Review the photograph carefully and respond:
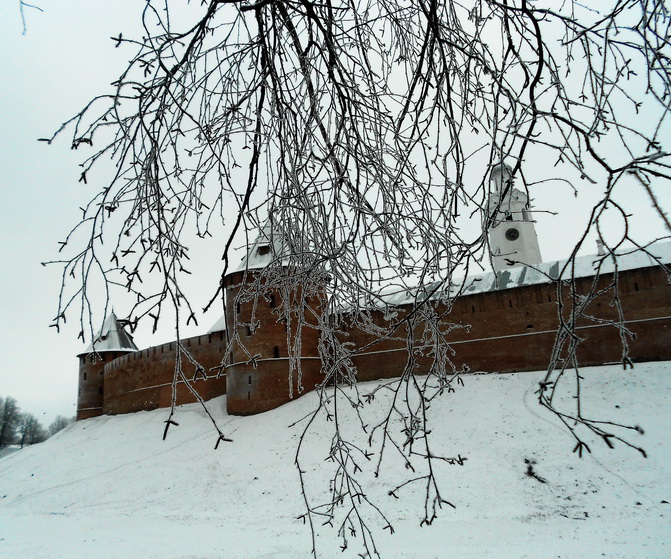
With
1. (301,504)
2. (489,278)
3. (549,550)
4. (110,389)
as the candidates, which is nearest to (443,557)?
(549,550)

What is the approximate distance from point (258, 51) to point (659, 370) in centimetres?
1285

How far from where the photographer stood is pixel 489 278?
1531 centimetres

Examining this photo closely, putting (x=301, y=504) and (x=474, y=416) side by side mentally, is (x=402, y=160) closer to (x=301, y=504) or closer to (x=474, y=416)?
(x=301, y=504)

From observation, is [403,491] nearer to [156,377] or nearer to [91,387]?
[156,377]

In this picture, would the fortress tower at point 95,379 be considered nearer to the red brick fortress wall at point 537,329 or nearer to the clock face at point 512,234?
the red brick fortress wall at point 537,329

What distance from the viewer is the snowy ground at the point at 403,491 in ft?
23.4

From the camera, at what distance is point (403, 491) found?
353 inches

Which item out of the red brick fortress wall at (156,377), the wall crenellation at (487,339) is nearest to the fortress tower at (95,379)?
the red brick fortress wall at (156,377)

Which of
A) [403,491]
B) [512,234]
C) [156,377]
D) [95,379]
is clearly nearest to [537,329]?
[403,491]

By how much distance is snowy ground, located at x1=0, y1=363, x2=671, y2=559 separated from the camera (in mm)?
7125

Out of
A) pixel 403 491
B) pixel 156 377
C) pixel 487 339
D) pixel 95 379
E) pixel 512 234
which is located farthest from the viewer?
pixel 512 234

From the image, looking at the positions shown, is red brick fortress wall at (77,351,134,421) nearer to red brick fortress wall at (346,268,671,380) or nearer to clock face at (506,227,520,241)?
red brick fortress wall at (346,268,671,380)

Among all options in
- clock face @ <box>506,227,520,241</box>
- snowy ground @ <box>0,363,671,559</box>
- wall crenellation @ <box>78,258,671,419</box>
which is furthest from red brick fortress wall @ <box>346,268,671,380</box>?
clock face @ <box>506,227,520,241</box>

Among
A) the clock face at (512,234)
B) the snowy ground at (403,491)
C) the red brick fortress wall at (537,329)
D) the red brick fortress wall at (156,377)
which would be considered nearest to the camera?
the snowy ground at (403,491)
